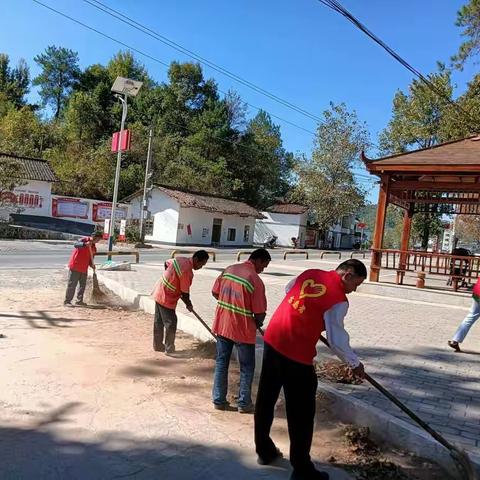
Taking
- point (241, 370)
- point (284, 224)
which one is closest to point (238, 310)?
point (241, 370)

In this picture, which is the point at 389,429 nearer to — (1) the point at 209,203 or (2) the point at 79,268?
(2) the point at 79,268

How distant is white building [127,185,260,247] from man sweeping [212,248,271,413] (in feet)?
116

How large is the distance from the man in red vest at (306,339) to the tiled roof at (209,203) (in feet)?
120

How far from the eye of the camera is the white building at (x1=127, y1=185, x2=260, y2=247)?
40.4m

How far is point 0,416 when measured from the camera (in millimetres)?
4340

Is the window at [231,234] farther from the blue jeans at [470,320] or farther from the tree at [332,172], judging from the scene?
the blue jeans at [470,320]

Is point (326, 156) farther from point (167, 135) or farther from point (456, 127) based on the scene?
point (456, 127)

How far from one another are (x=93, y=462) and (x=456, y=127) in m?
25.6

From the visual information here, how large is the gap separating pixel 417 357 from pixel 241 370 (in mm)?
3036

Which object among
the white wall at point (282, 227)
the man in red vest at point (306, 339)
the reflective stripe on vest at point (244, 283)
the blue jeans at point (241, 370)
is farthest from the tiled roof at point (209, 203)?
the man in red vest at point (306, 339)

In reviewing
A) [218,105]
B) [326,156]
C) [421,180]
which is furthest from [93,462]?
[218,105]

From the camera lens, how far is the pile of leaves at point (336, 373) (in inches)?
219

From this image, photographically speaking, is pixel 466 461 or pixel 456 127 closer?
pixel 466 461

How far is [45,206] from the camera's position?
35719 millimetres
